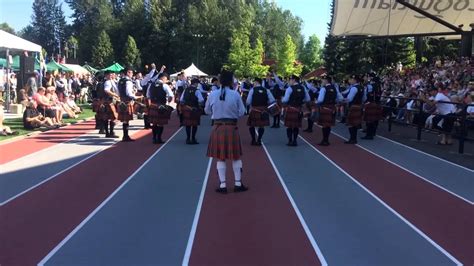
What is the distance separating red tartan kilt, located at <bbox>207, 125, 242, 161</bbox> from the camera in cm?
795

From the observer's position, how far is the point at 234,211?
22.6 ft

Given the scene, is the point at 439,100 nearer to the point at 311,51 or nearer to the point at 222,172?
the point at 222,172

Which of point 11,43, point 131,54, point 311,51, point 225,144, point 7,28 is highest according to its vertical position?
point 7,28

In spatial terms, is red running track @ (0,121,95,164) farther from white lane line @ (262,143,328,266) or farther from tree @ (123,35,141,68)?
tree @ (123,35,141,68)

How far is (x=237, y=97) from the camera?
26.7 ft

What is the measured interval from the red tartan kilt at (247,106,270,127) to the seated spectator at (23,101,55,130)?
686 cm

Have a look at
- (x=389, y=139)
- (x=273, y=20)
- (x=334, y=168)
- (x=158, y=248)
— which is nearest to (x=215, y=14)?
(x=273, y=20)

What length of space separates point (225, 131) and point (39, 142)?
747cm

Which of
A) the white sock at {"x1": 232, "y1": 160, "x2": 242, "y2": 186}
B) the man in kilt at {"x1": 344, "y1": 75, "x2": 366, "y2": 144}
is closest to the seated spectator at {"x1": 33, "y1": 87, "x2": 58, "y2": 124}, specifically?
the man in kilt at {"x1": 344, "y1": 75, "x2": 366, "y2": 144}

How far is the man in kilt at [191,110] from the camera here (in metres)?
13.8

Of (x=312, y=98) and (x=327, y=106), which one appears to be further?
(x=312, y=98)

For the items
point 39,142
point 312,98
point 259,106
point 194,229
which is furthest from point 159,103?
point 194,229

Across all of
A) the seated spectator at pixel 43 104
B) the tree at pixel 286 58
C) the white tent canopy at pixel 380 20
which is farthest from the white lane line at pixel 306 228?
the tree at pixel 286 58

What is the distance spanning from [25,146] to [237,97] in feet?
22.9
